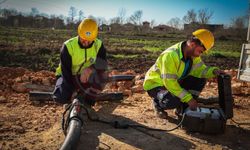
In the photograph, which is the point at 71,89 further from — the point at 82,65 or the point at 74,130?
the point at 74,130

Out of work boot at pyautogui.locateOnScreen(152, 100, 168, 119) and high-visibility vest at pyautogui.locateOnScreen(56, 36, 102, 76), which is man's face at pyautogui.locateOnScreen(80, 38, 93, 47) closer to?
high-visibility vest at pyautogui.locateOnScreen(56, 36, 102, 76)

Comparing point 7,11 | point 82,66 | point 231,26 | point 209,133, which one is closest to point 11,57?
point 82,66

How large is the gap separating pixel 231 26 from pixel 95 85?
A: 142 feet

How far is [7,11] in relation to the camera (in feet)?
170

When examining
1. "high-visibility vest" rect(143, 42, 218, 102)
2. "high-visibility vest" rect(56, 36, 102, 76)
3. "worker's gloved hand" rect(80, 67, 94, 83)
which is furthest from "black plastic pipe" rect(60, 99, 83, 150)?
"high-visibility vest" rect(143, 42, 218, 102)

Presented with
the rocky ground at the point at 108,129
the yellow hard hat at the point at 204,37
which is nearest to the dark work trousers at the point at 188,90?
the rocky ground at the point at 108,129

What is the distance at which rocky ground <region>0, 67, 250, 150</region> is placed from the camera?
10.9 ft

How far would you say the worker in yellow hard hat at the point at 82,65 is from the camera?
420cm

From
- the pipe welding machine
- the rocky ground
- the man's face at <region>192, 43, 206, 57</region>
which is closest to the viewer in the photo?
the rocky ground

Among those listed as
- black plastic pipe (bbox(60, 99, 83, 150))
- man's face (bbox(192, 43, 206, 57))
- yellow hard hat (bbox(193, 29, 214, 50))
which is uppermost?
yellow hard hat (bbox(193, 29, 214, 50))

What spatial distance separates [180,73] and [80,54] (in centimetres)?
154

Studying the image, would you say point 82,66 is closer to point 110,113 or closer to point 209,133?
point 110,113

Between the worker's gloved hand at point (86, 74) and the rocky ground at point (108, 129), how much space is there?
24.0 inches

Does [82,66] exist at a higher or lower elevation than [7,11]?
lower
